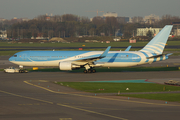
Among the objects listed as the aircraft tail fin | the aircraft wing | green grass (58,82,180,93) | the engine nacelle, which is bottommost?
green grass (58,82,180,93)

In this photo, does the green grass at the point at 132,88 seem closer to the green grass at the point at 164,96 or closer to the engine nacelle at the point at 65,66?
the green grass at the point at 164,96

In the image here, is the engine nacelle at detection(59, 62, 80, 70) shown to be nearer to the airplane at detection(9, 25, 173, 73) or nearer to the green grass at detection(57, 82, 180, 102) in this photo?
the airplane at detection(9, 25, 173, 73)

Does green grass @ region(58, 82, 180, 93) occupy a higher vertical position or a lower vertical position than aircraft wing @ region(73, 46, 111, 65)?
lower

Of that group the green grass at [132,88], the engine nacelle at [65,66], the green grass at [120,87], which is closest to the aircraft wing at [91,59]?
the engine nacelle at [65,66]

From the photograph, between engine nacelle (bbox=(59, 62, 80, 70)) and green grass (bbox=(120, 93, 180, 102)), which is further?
engine nacelle (bbox=(59, 62, 80, 70))

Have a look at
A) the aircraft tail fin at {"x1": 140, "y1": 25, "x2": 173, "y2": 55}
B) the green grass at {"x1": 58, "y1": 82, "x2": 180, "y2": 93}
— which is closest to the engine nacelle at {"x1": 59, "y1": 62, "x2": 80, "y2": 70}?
the green grass at {"x1": 58, "y1": 82, "x2": 180, "y2": 93}

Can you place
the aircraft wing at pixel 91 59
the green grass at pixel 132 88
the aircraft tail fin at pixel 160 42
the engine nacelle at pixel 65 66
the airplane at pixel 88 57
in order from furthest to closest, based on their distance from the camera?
1. the aircraft tail fin at pixel 160 42
2. the airplane at pixel 88 57
3. the aircraft wing at pixel 91 59
4. the engine nacelle at pixel 65 66
5. the green grass at pixel 132 88

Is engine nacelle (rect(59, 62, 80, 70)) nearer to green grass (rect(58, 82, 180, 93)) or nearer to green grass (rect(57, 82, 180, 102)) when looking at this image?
green grass (rect(57, 82, 180, 102))

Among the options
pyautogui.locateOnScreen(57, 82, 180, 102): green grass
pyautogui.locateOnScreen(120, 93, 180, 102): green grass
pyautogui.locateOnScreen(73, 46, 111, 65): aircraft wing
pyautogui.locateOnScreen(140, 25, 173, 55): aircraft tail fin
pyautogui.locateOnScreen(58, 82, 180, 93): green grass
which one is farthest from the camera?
pyautogui.locateOnScreen(140, 25, 173, 55): aircraft tail fin

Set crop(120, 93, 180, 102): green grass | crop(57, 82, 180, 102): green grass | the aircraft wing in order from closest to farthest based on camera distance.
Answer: crop(120, 93, 180, 102): green grass < crop(57, 82, 180, 102): green grass < the aircraft wing

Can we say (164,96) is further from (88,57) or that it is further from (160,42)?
(160,42)

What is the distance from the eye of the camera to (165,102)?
26.6 m

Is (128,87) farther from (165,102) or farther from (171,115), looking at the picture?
(171,115)

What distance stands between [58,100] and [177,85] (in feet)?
60.6
